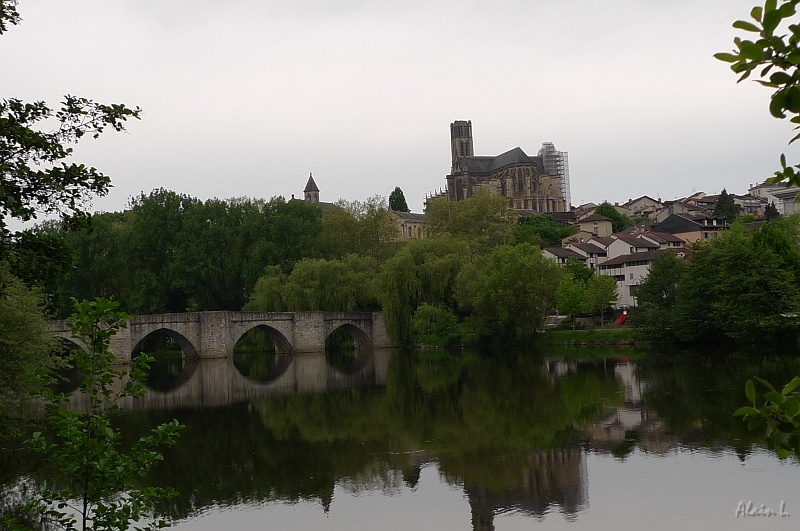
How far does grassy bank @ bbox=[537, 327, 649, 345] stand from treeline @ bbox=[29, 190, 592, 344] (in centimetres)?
119

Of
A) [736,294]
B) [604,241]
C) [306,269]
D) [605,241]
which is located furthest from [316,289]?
[604,241]

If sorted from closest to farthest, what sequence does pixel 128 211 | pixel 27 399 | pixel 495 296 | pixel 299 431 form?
A: pixel 27 399
pixel 299 431
pixel 495 296
pixel 128 211

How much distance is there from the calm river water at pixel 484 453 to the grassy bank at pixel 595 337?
1076cm

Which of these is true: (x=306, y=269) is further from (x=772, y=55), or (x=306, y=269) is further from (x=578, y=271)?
(x=772, y=55)

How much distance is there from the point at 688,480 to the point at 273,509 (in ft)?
23.3

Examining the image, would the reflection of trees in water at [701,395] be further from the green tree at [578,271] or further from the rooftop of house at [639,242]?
the rooftop of house at [639,242]

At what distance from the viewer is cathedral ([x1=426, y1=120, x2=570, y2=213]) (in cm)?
12262

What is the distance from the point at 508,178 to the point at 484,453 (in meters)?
107

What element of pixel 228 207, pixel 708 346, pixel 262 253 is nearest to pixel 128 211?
pixel 228 207

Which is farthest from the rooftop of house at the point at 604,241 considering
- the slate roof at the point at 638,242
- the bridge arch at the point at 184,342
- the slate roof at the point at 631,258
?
the bridge arch at the point at 184,342

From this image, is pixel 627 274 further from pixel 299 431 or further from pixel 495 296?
pixel 299 431

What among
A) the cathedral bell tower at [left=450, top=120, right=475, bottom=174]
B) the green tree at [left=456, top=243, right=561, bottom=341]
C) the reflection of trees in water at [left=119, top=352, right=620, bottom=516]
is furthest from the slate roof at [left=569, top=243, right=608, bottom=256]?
the cathedral bell tower at [left=450, top=120, right=475, bottom=174]

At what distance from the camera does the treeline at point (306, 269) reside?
159ft

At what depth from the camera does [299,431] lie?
2380 cm
